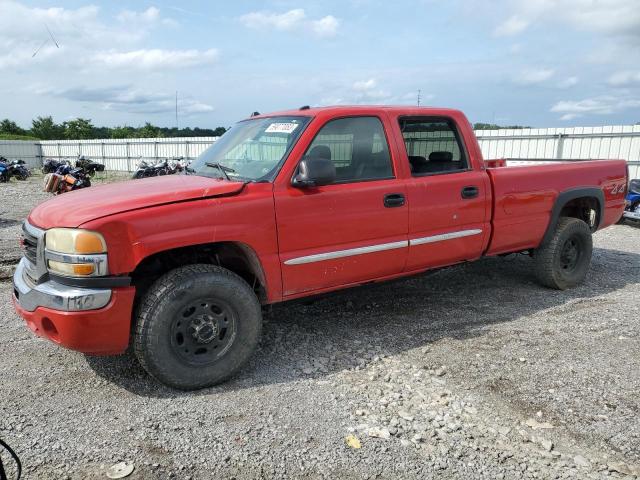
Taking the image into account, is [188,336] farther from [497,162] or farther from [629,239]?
[629,239]

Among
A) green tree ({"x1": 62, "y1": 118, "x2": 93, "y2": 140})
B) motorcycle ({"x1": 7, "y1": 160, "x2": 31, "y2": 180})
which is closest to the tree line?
green tree ({"x1": 62, "y1": 118, "x2": 93, "y2": 140})

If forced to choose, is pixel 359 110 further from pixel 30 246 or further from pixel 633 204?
pixel 633 204

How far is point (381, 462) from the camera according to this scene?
2844mm

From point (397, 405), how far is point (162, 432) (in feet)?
4.81

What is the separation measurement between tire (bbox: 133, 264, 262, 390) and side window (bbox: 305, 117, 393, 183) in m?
1.22

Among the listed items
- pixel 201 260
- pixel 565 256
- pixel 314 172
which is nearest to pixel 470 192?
pixel 314 172

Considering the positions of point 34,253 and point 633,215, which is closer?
point 34,253

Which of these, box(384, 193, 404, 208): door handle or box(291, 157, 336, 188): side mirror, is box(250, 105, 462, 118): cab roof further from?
box(384, 193, 404, 208): door handle

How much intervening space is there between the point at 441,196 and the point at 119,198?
2.63 meters

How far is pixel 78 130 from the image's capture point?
51.8m

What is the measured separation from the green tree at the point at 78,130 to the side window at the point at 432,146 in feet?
174

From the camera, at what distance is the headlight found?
10.4 feet

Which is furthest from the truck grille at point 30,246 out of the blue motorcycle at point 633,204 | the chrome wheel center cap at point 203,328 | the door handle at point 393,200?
the blue motorcycle at point 633,204

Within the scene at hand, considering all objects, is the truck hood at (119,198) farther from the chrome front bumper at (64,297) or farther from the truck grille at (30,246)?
the chrome front bumper at (64,297)
